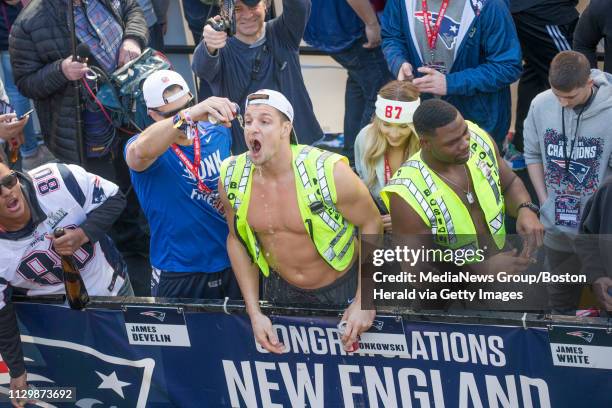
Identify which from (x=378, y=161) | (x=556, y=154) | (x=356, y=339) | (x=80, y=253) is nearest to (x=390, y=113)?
(x=378, y=161)

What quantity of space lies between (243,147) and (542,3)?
2.30m

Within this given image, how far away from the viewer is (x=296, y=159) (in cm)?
493

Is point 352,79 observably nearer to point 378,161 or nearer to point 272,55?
point 272,55

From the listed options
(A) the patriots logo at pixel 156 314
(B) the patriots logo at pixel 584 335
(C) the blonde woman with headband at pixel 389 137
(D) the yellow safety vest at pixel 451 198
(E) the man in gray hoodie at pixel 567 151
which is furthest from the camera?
(C) the blonde woman with headband at pixel 389 137

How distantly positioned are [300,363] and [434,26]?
2.45 m

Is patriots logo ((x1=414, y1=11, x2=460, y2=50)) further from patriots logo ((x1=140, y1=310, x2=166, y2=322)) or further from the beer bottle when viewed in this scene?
the beer bottle

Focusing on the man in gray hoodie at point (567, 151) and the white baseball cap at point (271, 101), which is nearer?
the white baseball cap at point (271, 101)

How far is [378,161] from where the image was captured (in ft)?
18.7

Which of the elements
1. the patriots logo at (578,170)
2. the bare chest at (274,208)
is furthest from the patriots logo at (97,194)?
the patriots logo at (578,170)

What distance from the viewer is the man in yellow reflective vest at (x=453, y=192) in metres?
4.81

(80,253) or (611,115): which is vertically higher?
(611,115)

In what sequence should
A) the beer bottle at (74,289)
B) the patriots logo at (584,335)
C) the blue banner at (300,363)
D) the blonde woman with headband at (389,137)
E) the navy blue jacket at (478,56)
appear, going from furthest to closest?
the navy blue jacket at (478,56)
the blonde woman with headband at (389,137)
the beer bottle at (74,289)
the blue banner at (300,363)
the patriots logo at (584,335)

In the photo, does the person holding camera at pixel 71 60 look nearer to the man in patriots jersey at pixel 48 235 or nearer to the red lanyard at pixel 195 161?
the man in patriots jersey at pixel 48 235

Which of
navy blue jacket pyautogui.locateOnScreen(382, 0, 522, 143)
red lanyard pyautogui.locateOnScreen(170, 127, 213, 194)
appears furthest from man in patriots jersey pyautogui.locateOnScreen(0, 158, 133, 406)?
navy blue jacket pyautogui.locateOnScreen(382, 0, 522, 143)
